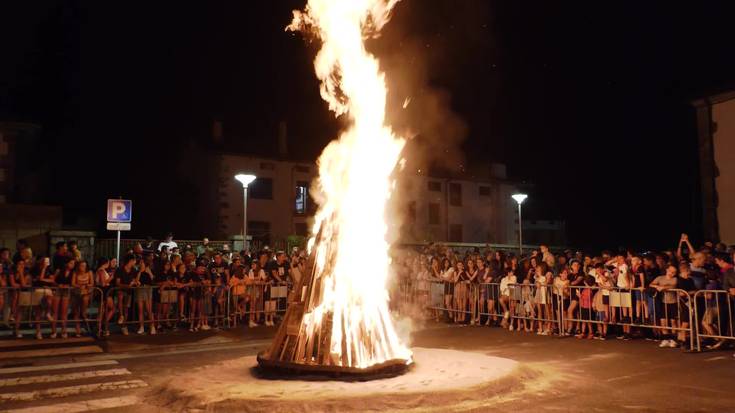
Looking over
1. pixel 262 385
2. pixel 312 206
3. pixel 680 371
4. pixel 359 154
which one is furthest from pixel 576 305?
pixel 312 206

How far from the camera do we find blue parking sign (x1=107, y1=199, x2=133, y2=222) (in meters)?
15.6

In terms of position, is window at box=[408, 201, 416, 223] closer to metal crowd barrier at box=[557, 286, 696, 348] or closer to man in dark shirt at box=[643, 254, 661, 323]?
metal crowd barrier at box=[557, 286, 696, 348]

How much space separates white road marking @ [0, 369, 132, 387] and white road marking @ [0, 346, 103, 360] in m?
2.48

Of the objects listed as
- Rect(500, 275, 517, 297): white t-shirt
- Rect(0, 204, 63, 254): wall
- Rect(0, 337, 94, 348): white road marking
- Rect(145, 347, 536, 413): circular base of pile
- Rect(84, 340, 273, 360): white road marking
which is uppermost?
Rect(0, 204, 63, 254): wall

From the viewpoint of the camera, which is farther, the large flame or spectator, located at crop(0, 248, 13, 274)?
spectator, located at crop(0, 248, 13, 274)

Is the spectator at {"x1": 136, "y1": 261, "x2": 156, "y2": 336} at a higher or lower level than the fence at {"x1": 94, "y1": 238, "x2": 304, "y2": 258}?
lower

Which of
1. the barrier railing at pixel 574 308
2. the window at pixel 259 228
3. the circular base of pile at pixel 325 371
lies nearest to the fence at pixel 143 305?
the barrier railing at pixel 574 308

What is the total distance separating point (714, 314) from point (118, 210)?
14929mm

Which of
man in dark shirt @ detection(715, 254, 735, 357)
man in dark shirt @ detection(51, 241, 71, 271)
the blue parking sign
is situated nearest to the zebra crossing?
man in dark shirt @ detection(51, 241, 71, 271)

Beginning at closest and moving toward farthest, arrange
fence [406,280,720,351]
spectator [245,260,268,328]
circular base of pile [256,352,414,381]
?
circular base of pile [256,352,414,381]
fence [406,280,720,351]
spectator [245,260,268,328]

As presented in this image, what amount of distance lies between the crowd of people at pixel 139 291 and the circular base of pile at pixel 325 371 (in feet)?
18.1

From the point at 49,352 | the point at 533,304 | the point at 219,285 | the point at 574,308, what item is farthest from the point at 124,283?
the point at 574,308

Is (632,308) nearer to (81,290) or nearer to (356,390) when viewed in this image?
(356,390)

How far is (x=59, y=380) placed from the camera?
8.73m
